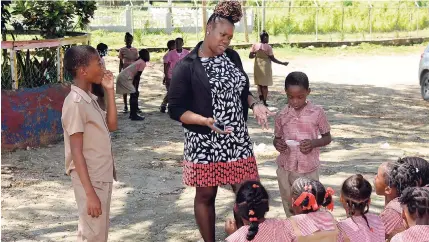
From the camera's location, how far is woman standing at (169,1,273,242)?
453 centimetres

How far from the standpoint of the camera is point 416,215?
3.59 meters

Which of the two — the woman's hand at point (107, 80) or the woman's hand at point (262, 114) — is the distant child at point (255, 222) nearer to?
the woman's hand at point (262, 114)

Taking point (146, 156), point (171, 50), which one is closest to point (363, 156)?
point (146, 156)

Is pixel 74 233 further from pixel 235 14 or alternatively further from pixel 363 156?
pixel 363 156

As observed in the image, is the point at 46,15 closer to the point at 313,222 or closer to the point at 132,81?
the point at 132,81

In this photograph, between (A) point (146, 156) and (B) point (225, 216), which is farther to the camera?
(A) point (146, 156)

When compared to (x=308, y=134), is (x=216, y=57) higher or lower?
higher

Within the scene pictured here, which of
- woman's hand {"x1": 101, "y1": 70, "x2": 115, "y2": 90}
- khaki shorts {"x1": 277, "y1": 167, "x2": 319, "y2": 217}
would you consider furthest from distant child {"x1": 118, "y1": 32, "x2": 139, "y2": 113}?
woman's hand {"x1": 101, "y1": 70, "x2": 115, "y2": 90}

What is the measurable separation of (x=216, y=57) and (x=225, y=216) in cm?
179

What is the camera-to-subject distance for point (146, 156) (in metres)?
8.57

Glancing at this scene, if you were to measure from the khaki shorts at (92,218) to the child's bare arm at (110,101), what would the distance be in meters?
0.37

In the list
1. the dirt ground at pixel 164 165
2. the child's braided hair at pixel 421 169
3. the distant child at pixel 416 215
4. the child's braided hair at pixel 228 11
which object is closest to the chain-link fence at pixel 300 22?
the dirt ground at pixel 164 165

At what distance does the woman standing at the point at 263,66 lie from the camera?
1246 centimetres

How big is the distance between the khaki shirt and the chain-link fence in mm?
22506
